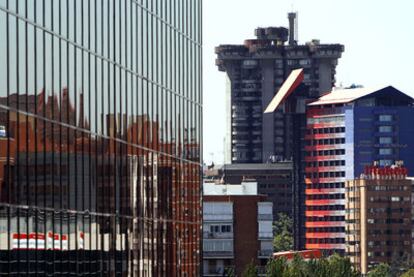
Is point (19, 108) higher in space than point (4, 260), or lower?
higher

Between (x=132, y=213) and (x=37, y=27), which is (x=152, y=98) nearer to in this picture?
(x=132, y=213)

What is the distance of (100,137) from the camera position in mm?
54469

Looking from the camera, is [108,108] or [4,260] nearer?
[4,260]

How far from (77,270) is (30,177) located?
6.64 metres

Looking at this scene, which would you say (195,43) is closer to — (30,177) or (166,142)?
(166,142)

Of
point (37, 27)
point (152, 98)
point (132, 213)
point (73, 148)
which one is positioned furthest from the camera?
point (152, 98)

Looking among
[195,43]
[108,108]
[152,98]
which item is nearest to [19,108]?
[108,108]

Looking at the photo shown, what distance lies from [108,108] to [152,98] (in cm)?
859

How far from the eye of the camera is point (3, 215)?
42.1m

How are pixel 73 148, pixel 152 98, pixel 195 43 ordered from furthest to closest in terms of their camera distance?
pixel 195 43, pixel 152 98, pixel 73 148

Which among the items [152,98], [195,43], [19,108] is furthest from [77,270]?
[195,43]

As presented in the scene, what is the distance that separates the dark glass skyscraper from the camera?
43562 millimetres

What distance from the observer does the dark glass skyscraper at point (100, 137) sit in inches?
1715

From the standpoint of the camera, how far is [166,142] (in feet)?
223
